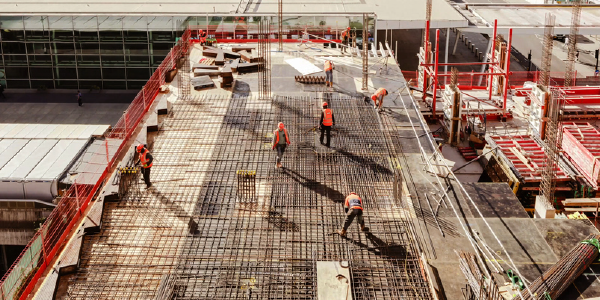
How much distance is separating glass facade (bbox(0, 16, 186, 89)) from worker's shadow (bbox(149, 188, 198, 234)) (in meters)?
27.4

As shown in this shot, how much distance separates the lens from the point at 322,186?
79.0 feet

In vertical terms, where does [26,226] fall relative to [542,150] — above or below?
below

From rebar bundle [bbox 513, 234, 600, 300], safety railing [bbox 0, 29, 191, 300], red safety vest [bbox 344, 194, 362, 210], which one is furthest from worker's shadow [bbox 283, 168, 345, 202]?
rebar bundle [bbox 513, 234, 600, 300]

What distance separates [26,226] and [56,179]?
2.65 m

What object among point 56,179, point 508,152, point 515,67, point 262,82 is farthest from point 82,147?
point 515,67

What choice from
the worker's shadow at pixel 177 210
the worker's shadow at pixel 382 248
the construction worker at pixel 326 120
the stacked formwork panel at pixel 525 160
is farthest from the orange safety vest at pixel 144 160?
the stacked formwork panel at pixel 525 160

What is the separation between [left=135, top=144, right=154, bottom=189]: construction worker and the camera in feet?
74.8

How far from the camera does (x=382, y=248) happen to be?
20.2m

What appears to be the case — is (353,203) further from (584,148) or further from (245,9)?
(245,9)

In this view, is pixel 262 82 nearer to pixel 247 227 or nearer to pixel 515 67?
pixel 247 227

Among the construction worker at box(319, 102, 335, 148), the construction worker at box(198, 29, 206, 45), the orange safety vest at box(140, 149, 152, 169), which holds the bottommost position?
the orange safety vest at box(140, 149, 152, 169)

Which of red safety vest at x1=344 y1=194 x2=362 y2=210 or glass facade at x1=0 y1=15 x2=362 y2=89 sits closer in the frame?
red safety vest at x1=344 y1=194 x2=362 y2=210

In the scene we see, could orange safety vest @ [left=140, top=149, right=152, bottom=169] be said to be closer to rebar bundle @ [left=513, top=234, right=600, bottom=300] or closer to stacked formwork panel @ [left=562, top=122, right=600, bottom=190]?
rebar bundle @ [left=513, top=234, right=600, bottom=300]

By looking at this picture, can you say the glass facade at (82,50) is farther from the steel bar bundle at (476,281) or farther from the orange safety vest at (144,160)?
the steel bar bundle at (476,281)
